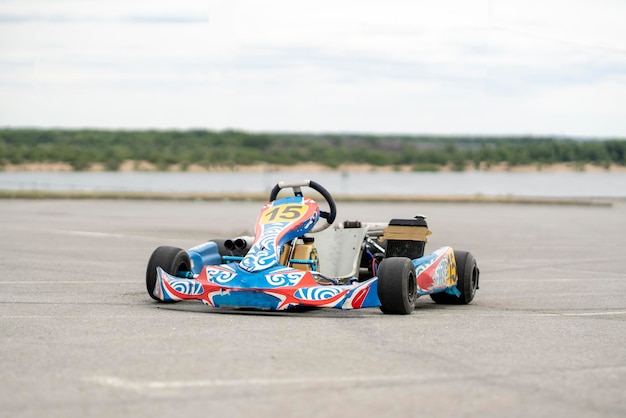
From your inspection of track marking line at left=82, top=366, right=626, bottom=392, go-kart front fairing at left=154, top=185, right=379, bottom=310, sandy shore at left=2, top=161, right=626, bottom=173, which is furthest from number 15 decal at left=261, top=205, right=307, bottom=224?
sandy shore at left=2, top=161, right=626, bottom=173

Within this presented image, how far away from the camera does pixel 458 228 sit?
1065 inches

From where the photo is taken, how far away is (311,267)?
10898 mm

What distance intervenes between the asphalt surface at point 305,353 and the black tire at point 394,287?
152mm

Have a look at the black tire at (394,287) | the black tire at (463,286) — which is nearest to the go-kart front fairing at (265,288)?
the black tire at (394,287)

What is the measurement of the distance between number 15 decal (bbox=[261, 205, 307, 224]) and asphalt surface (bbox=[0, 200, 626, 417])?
1243 mm

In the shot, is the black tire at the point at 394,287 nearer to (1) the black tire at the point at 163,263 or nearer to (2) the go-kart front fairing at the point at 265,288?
(2) the go-kart front fairing at the point at 265,288

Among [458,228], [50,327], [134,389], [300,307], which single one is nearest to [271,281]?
[300,307]

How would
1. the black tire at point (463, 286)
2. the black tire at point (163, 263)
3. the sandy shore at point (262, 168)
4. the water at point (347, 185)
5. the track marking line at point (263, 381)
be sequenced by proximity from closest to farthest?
the track marking line at point (263, 381)
the black tire at point (163, 263)
the black tire at point (463, 286)
the water at point (347, 185)
the sandy shore at point (262, 168)

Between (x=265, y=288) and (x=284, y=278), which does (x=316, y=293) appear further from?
(x=265, y=288)

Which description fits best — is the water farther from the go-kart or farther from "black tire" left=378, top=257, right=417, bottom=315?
"black tire" left=378, top=257, right=417, bottom=315

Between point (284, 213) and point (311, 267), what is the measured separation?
2.29 ft

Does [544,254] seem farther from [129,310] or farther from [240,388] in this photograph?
[240,388]

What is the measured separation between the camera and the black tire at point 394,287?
979 centimetres

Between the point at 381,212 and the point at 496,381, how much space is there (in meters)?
28.7
